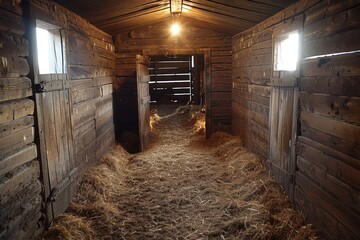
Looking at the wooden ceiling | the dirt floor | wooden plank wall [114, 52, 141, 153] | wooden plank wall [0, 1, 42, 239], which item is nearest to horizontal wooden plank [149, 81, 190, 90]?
wooden plank wall [114, 52, 141, 153]

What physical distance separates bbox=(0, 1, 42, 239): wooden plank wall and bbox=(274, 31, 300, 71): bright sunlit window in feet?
12.0

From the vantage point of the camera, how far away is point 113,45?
7.47m

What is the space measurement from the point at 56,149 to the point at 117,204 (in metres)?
1.34

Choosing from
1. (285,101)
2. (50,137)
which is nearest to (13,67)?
(50,137)

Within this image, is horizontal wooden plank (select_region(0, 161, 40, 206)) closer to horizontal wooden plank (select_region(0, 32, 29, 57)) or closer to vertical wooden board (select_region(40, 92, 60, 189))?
vertical wooden board (select_region(40, 92, 60, 189))

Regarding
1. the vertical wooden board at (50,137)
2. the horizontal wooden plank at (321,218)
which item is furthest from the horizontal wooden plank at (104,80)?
the horizontal wooden plank at (321,218)

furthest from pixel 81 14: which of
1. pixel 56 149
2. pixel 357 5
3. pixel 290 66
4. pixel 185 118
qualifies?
pixel 185 118

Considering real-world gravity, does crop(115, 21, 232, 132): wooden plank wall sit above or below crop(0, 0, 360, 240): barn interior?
above

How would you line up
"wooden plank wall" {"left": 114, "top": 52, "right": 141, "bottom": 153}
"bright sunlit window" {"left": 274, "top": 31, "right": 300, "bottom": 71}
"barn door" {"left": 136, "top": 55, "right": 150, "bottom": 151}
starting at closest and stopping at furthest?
"bright sunlit window" {"left": 274, "top": 31, "right": 300, "bottom": 71} → "barn door" {"left": 136, "top": 55, "right": 150, "bottom": 151} → "wooden plank wall" {"left": 114, "top": 52, "right": 141, "bottom": 153}

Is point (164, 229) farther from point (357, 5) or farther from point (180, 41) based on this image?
point (180, 41)

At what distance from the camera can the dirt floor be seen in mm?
3502

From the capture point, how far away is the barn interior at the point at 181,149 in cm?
278

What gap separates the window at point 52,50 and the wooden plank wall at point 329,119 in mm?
3320

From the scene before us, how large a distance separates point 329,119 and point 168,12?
4.39m
